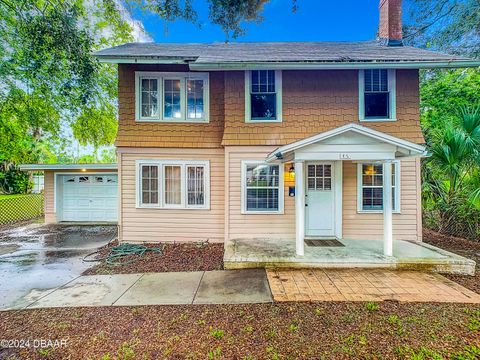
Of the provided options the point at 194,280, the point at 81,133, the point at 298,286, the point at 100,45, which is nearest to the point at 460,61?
the point at 298,286

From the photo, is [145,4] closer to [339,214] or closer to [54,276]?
[54,276]

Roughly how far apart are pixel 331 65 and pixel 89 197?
11.5 meters

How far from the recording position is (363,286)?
14.6 feet

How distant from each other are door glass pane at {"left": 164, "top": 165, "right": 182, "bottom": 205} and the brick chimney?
27.3 ft

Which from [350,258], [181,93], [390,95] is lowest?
[350,258]

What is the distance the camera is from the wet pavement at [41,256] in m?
4.57

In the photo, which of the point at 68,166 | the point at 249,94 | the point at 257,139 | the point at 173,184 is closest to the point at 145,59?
the point at 249,94

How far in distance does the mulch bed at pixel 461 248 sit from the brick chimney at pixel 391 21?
256 inches

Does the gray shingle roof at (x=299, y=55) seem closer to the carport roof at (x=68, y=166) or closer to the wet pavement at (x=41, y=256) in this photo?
the carport roof at (x=68, y=166)

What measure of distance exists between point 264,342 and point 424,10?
47.6 feet

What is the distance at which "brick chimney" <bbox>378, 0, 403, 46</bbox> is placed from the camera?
799 cm

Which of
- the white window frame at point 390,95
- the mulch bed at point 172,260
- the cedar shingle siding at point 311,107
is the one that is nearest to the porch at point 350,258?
the mulch bed at point 172,260

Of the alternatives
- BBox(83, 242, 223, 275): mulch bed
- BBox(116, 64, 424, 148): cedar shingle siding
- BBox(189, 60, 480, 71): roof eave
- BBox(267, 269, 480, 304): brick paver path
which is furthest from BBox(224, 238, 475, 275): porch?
BBox(189, 60, 480, 71): roof eave

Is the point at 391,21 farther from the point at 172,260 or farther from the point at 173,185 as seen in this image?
the point at 172,260
